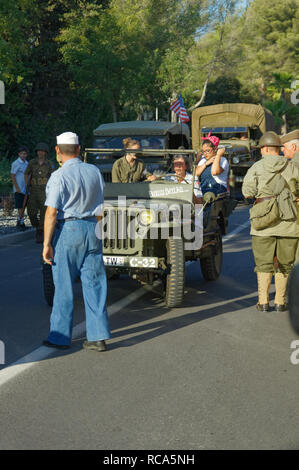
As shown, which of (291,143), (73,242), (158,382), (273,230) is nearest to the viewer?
(158,382)

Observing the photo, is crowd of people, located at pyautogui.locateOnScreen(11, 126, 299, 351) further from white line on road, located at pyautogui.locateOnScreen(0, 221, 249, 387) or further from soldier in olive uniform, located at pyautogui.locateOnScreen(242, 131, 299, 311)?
white line on road, located at pyautogui.locateOnScreen(0, 221, 249, 387)

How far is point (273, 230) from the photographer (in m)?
7.86

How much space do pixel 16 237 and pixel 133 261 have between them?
7.38 meters

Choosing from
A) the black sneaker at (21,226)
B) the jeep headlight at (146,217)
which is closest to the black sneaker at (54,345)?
the jeep headlight at (146,217)

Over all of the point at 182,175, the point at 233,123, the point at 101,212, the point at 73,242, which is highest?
the point at 233,123

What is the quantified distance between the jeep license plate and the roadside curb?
6.69 m

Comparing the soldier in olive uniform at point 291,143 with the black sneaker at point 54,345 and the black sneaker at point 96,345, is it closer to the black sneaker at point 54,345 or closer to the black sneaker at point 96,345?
the black sneaker at point 96,345

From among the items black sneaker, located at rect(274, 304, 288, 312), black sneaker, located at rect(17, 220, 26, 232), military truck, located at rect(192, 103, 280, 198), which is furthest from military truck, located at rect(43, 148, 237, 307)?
military truck, located at rect(192, 103, 280, 198)

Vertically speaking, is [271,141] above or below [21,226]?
above

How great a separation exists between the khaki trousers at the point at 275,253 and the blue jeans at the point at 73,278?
227 cm

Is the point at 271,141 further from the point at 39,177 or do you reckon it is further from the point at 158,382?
the point at 39,177

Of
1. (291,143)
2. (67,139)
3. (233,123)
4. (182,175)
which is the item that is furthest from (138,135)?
(67,139)

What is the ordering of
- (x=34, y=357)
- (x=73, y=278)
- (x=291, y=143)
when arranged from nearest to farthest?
(x=34, y=357), (x=73, y=278), (x=291, y=143)
